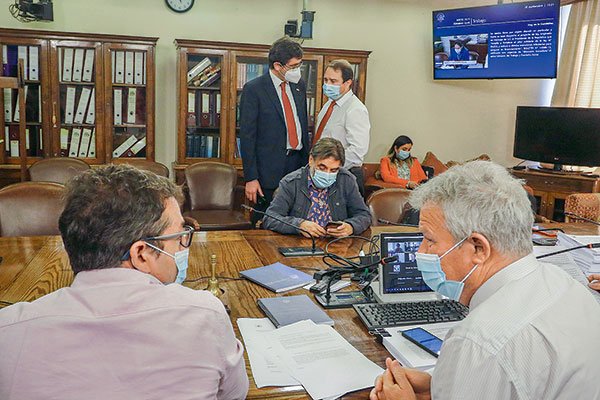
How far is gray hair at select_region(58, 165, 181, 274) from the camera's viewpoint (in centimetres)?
100

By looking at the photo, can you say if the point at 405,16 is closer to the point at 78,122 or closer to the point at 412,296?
the point at 78,122

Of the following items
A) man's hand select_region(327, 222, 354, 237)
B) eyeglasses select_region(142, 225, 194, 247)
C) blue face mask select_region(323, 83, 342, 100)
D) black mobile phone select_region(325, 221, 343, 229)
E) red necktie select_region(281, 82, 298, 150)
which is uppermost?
blue face mask select_region(323, 83, 342, 100)

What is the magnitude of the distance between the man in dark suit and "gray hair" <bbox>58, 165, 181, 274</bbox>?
8.36ft

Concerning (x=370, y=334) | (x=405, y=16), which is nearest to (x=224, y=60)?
(x=405, y=16)

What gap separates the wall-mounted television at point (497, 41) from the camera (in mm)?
4680

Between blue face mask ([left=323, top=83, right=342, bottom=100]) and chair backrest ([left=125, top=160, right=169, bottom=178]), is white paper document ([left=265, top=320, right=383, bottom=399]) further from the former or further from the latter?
chair backrest ([left=125, top=160, right=169, bottom=178])

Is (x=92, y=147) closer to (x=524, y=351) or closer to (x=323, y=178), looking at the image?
(x=323, y=178)

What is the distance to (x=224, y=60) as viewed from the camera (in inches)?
181

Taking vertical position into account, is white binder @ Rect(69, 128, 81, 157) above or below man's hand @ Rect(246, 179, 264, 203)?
above

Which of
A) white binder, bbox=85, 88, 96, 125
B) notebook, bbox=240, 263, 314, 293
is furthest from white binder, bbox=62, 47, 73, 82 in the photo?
notebook, bbox=240, 263, 314, 293

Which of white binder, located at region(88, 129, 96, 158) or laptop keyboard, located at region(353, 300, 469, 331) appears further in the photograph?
white binder, located at region(88, 129, 96, 158)

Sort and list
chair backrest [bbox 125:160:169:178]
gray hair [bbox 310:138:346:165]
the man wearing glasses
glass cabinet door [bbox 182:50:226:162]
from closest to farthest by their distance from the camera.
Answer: the man wearing glasses → gray hair [bbox 310:138:346:165] → chair backrest [bbox 125:160:169:178] → glass cabinet door [bbox 182:50:226:162]

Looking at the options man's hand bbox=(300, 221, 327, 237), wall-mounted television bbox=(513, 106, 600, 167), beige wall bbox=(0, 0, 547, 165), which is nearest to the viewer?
man's hand bbox=(300, 221, 327, 237)

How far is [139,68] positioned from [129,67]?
0.08m
